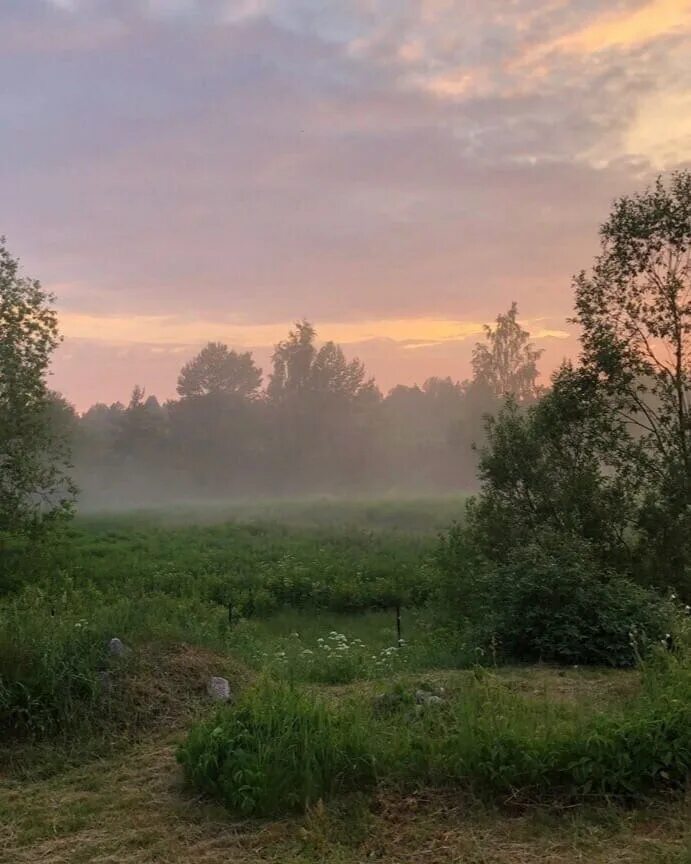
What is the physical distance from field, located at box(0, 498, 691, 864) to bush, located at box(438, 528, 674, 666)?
48cm

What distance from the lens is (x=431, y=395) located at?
96.3 meters

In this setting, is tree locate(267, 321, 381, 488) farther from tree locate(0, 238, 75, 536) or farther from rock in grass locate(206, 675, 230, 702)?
rock in grass locate(206, 675, 230, 702)

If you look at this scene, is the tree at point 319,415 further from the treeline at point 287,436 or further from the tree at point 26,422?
the tree at point 26,422

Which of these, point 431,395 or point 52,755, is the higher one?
point 431,395

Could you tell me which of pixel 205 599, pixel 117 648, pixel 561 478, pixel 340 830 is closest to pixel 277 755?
pixel 340 830

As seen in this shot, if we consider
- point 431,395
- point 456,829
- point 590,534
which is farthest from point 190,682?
point 431,395

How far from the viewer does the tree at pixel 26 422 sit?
17844 millimetres

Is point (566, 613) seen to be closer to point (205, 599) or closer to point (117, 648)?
point (117, 648)

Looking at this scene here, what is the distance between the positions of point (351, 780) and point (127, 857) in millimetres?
1393

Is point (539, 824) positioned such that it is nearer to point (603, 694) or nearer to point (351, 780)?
point (351, 780)

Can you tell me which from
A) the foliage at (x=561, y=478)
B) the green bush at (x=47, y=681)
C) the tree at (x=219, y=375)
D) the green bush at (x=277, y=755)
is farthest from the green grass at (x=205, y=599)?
the tree at (x=219, y=375)

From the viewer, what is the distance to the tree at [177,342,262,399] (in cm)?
8725

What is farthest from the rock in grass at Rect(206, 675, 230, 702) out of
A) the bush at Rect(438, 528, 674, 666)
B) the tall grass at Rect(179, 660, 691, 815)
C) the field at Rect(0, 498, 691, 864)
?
the bush at Rect(438, 528, 674, 666)

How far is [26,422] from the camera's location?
18125 mm
